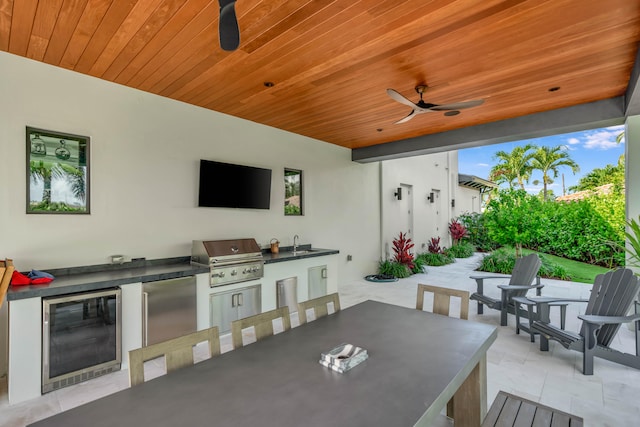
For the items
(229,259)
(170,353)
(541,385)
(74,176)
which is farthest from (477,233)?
(170,353)

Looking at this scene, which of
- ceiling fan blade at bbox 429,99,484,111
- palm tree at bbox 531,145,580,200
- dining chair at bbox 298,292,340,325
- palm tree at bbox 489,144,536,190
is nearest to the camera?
dining chair at bbox 298,292,340,325

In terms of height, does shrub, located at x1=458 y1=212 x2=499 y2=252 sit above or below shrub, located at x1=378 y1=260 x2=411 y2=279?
above

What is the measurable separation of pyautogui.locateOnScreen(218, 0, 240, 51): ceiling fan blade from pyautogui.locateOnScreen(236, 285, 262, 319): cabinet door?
3.11 metres

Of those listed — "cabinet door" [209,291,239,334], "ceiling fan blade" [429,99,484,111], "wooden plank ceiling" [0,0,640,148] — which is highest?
"wooden plank ceiling" [0,0,640,148]

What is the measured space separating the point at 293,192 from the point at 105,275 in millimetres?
3221

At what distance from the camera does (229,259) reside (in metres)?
3.95

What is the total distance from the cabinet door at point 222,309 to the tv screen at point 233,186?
129 cm

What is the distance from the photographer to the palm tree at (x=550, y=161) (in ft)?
44.2

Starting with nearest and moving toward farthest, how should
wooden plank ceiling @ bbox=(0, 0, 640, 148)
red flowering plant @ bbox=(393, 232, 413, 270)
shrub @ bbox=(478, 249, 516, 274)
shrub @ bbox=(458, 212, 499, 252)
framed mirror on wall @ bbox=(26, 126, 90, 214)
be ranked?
wooden plank ceiling @ bbox=(0, 0, 640, 148) < framed mirror on wall @ bbox=(26, 126, 90, 214) < red flowering plant @ bbox=(393, 232, 413, 270) < shrub @ bbox=(478, 249, 516, 274) < shrub @ bbox=(458, 212, 499, 252)

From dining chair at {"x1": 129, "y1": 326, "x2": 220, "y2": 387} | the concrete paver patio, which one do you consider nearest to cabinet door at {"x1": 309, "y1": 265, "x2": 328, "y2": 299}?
the concrete paver patio

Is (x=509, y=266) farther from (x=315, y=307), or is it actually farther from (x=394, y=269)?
(x=315, y=307)

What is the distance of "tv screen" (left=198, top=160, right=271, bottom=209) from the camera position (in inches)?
172

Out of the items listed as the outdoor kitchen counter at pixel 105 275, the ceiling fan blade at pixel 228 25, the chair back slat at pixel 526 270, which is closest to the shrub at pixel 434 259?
the chair back slat at pixel 526 270

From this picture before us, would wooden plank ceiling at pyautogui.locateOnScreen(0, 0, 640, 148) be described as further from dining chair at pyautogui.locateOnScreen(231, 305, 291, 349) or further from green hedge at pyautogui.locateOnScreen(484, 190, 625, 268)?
green hedge at pyautogui.locateOnScreen(484, 190, 625, 268)
